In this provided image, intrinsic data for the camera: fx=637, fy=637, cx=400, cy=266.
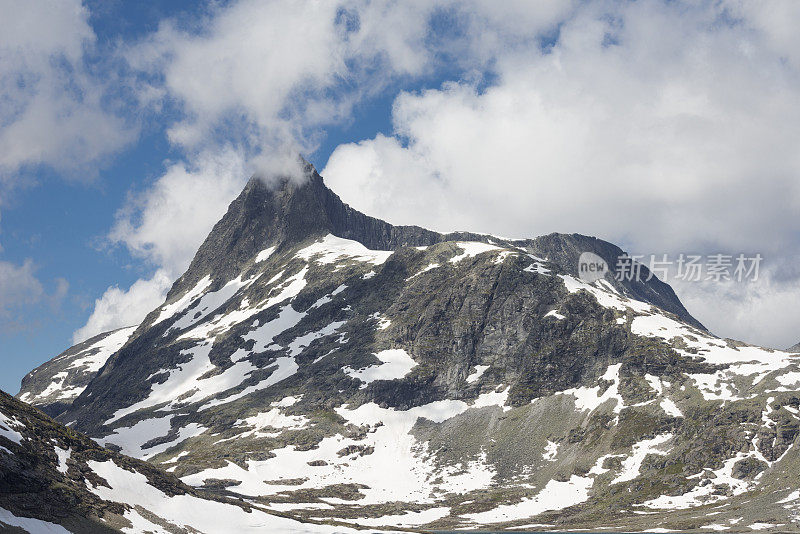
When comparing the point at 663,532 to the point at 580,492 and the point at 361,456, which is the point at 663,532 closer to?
the point at 580,492

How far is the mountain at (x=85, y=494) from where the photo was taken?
164 feet

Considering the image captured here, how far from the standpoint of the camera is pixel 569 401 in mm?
193750

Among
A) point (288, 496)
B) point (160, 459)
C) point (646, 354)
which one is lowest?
point (288, 496)

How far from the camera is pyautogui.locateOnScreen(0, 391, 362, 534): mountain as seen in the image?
50094mm

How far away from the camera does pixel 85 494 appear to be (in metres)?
56.3

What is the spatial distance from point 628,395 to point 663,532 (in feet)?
241

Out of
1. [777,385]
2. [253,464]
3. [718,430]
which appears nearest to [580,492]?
[718,430]

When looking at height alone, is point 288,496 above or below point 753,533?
above

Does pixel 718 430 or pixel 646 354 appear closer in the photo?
pixel 718 430

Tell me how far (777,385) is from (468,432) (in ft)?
275

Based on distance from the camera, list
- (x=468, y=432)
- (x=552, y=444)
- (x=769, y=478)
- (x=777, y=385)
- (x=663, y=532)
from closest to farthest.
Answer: (x=663, y=532) → (x=769, y=478) → (x=777, y=385) → (x=552, y=444) → (x=468, y=432)

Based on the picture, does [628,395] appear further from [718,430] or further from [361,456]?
[361,456]

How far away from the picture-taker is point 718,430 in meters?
159

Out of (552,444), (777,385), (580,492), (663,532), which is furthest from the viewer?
(552,444)
